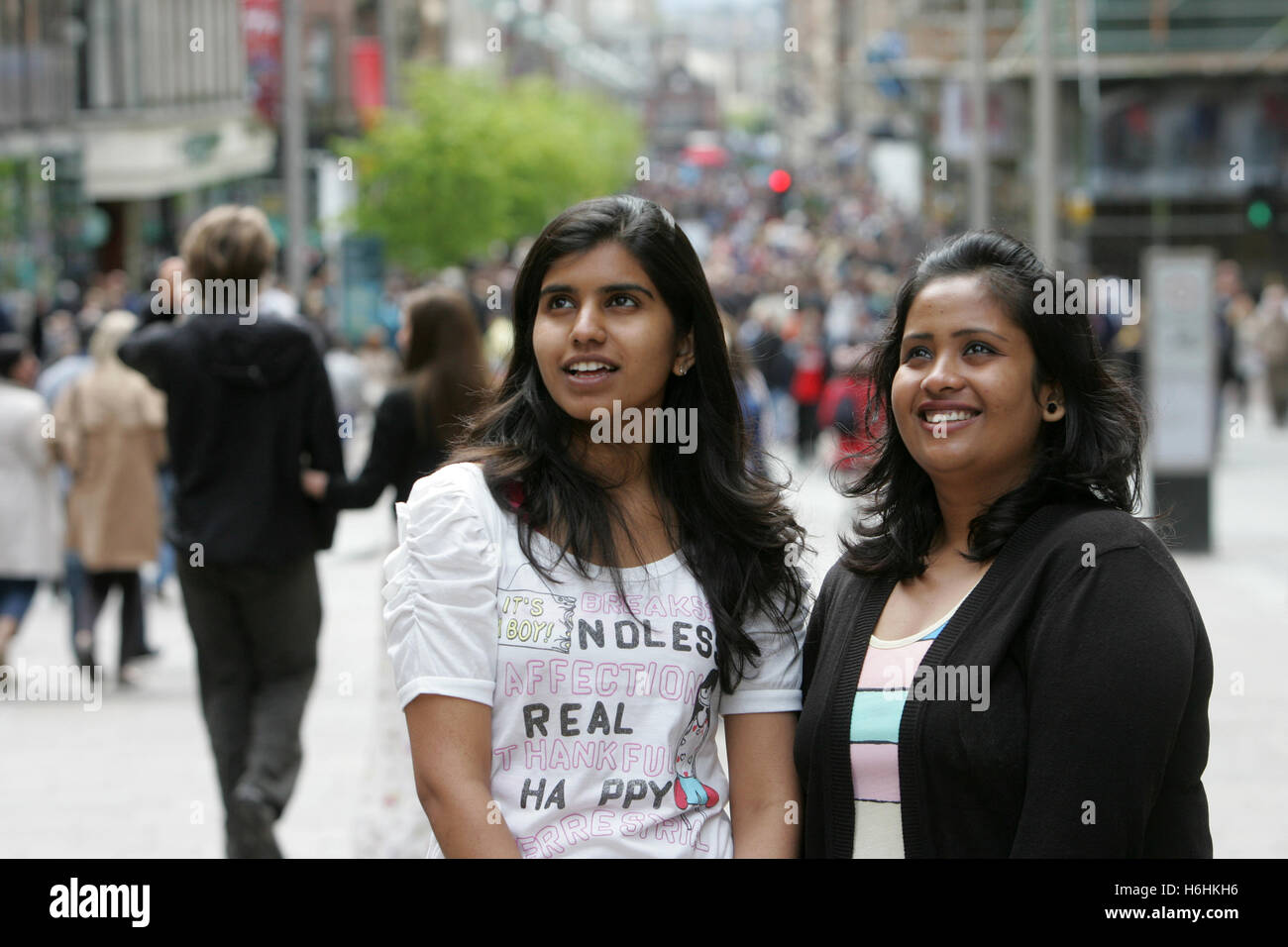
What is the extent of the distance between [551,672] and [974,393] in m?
0.75

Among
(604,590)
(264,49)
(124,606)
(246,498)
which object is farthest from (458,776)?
(264,49)

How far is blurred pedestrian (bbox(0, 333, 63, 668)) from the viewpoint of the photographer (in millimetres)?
9891

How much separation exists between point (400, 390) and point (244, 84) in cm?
3840

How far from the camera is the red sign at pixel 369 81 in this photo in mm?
45900

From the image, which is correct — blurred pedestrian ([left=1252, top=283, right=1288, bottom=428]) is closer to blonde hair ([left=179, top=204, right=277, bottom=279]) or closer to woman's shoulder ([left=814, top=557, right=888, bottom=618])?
blonde hair ([left=179, top=204, right=277, bottom=279])

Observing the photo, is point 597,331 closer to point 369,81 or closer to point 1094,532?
point 1094,532

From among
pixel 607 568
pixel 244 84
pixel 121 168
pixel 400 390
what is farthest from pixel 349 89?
pixel 607 568

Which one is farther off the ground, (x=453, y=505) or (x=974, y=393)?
(x=974, y=393)

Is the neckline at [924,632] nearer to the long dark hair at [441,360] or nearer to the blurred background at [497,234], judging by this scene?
the blurred background at [497,234]

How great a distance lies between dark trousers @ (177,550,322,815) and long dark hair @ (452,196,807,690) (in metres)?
3.07

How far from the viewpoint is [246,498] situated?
6.00m

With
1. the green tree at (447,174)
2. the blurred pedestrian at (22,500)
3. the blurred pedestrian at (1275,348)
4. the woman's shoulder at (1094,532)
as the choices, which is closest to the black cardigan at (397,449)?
the woman's shoulder at (1094,532)

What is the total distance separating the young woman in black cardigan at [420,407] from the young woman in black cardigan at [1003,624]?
3182 millimetres
